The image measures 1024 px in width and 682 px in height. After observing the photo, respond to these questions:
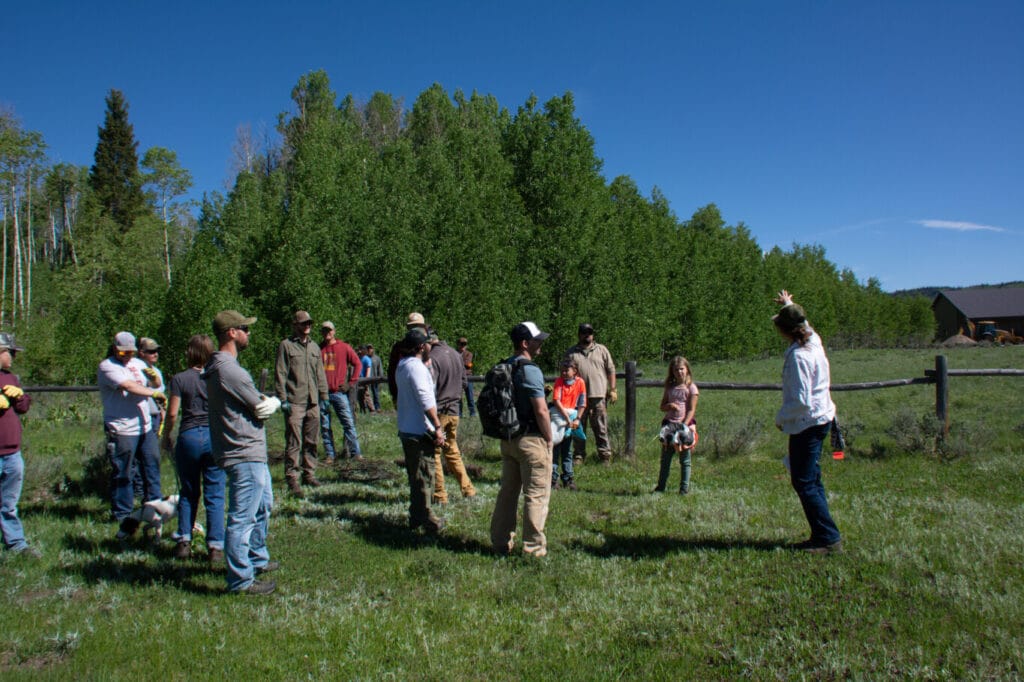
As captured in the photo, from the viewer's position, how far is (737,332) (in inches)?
1764

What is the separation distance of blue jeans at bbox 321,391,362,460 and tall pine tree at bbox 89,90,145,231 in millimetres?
51790

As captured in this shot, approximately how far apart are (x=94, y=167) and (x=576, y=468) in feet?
198

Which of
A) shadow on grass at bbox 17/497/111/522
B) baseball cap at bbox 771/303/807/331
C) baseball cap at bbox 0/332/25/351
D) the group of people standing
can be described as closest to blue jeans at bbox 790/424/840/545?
the group of people standing

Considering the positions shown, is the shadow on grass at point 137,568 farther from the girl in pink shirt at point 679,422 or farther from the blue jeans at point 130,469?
the girl in pink shirt at point 679,422

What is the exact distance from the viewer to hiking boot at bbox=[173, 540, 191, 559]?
5711 mm

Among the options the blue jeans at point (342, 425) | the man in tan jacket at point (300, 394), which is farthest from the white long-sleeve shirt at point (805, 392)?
the blue jeans at point (342, 425)

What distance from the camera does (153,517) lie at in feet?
19.2

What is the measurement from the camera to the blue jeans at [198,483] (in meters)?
5.35

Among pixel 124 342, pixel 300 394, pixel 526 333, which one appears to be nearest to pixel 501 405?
pixel 526 333

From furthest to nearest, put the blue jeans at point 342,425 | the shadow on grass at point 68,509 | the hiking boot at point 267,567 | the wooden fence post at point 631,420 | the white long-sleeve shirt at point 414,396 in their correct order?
the wooden fence post at point 631,420 < the blue jeans at point 342,425 < the shadow on grass at point 68,509 < the white long-sleeve shirt at point 414,396 < the hiking boot at point 267,567

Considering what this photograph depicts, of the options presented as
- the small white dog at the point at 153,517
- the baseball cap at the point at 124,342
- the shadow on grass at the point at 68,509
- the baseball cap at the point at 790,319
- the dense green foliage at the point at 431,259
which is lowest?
the shadow on grass at the point at 68,509

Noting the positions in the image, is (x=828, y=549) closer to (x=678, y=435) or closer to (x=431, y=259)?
(x=678, y=435)

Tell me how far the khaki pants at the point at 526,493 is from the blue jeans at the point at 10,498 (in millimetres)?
4051

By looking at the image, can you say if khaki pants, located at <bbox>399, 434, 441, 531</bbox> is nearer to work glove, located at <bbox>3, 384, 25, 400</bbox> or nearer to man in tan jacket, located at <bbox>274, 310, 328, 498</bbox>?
man in tan jacket, located at <bbox>274, 310, 328, 498</bbox>
